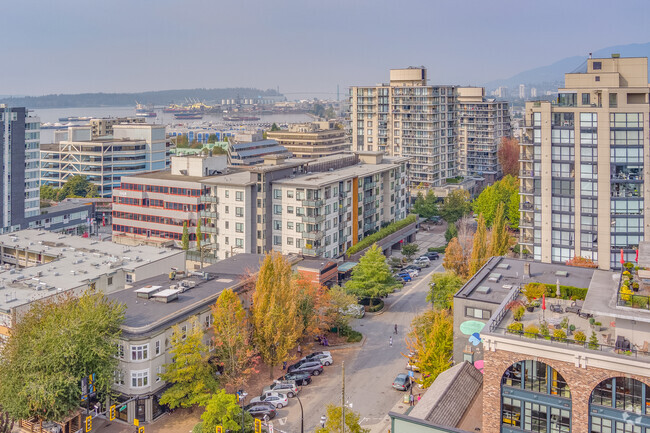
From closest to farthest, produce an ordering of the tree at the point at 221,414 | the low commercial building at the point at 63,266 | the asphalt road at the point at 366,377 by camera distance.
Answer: the tree at the point at 221,414, the asphalt road at the point at 366,377, the low commercial building at the point at 63,266

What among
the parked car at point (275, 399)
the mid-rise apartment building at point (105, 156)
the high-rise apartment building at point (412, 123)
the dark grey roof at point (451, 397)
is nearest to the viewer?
the dark grey roof at point (451, 397)

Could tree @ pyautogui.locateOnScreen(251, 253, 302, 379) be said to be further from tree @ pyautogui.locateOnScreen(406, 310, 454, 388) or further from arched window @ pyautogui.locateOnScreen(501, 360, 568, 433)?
arched window @ pyautogui.locateOnScreen(501, 360, 568, 433)

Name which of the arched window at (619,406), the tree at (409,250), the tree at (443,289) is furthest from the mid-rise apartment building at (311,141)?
the arched window at (619,406)

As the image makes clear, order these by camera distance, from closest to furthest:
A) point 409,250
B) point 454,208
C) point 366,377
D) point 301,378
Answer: point 301,378, point 366,377, point 409,250, point 454,208

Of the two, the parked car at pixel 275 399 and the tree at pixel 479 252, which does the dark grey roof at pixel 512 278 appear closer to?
the tree at pixel 479 252

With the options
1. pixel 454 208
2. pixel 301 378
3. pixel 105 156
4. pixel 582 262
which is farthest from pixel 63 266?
pixel 105 156

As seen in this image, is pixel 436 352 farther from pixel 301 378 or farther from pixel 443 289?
pixel 443 289
